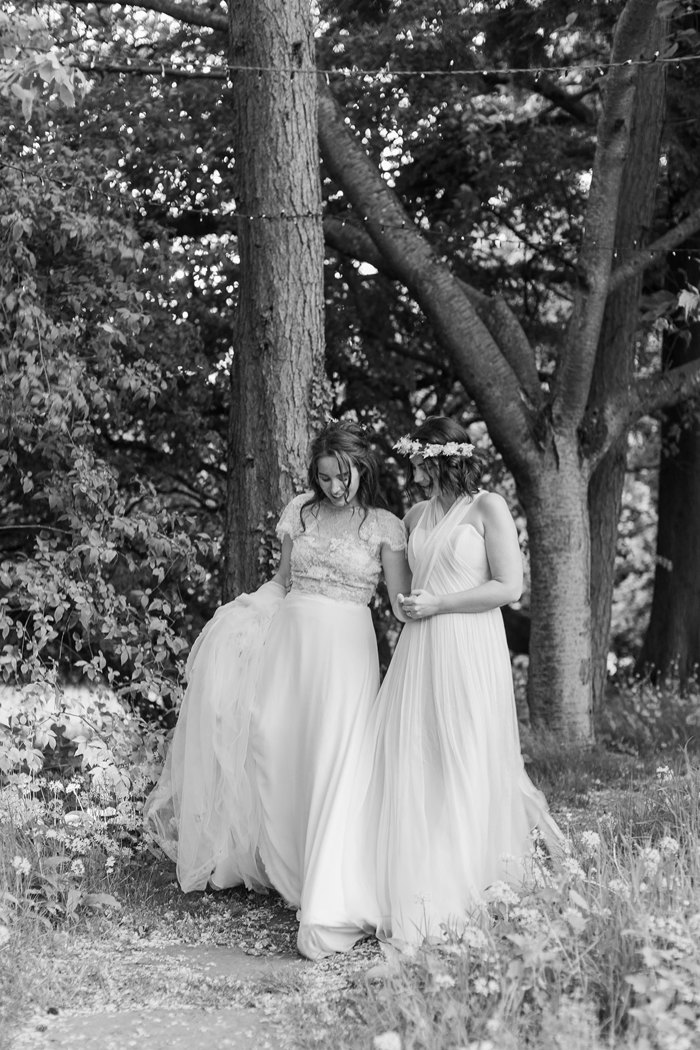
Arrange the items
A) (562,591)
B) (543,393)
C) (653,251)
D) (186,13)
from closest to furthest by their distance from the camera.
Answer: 1. (186,13)
2. (562,591)
3. (543,393)
4. (653,251)

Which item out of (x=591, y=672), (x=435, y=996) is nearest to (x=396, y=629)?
(x=591, y=672)

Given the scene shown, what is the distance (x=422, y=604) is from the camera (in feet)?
16.5

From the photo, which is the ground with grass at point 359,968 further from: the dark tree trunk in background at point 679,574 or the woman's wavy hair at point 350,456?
the dark tree trunk in background at point 679,574

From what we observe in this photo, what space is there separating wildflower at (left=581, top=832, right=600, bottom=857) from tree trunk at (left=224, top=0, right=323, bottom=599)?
7.94 feet

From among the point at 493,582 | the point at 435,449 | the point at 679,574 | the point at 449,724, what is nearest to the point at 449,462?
the point at 435,449

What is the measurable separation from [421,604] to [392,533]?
0.49 metres

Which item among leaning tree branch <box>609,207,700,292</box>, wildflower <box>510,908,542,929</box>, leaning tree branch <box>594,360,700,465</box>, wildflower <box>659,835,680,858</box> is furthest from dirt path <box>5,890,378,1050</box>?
leaning tree branch <box>609,207,700,292</box>

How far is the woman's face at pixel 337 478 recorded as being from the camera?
5281 millimetres

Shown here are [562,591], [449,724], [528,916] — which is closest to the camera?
[528,916]

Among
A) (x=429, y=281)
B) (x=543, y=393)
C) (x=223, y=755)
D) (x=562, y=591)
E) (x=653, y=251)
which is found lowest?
(x=223, y=755)

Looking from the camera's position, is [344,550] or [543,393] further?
[543,393]

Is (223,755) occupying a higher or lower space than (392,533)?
lower

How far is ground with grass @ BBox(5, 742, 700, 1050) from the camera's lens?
11.7ft

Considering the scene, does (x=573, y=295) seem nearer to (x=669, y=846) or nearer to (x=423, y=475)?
(x=423, y=475)
